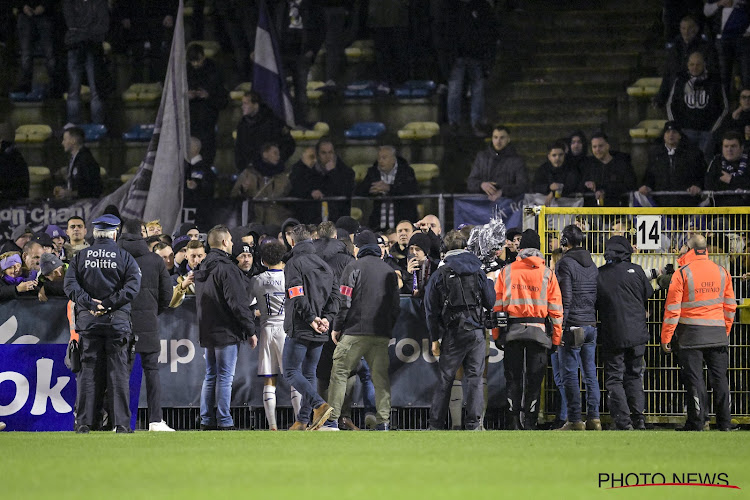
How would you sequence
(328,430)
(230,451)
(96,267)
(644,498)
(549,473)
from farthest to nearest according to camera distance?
(328,430) < (96,267) < (230,451) < (549,473) < (644,498)

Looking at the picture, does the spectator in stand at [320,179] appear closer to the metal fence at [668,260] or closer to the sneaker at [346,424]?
the metal fence at [668,260]

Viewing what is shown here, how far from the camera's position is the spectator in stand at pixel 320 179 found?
67.3ft

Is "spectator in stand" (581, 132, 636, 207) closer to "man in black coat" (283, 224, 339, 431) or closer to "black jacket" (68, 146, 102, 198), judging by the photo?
"man in black coat" (283, 224, 339, 431)

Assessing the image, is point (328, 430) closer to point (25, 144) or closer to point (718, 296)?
point (718, 296)

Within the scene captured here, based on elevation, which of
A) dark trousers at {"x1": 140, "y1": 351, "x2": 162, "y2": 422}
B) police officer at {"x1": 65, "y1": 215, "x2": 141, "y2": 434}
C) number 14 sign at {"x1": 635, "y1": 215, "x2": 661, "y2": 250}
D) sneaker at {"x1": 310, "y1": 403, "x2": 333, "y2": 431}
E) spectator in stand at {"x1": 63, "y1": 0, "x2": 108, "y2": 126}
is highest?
spectator in stand at {"x1": 63, "y1": 0, "x2": 108, "y2": 126}

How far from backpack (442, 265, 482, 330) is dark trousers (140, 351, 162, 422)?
296cm

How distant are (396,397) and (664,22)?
11393mm

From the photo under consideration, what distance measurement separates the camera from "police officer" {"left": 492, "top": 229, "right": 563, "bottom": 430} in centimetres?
1438

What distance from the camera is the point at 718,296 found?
14.5m

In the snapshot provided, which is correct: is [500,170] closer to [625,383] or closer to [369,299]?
[625,383]

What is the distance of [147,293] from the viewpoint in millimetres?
14133

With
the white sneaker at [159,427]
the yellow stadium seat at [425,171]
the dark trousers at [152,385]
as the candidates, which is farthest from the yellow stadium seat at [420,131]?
the white sneaker at [159,427]

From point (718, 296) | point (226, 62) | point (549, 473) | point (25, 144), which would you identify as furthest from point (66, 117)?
point (549, 473)

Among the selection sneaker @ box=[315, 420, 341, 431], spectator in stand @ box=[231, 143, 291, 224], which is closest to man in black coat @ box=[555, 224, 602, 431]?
sneaker @ box=[315, 420, 341, 431]
